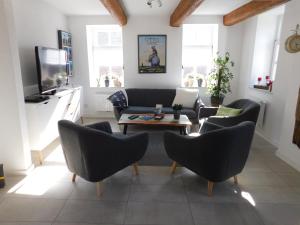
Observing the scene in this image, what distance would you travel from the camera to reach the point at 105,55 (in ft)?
17.9

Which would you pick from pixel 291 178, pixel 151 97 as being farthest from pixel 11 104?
pixel 291 178

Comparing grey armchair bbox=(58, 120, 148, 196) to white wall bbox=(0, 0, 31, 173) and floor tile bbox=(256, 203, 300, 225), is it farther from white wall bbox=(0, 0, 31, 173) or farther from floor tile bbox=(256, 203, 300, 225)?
floor tile bbox=(256, 203, 300, 225)

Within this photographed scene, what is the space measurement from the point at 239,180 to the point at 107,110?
145 inches

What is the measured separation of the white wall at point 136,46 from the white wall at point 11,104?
2.84 m

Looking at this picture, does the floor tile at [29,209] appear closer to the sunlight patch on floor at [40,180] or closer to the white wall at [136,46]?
the sunlight patch on floor at [40,180]

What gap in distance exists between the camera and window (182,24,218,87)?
17.2 ft

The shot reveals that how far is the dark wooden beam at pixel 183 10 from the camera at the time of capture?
130 inches

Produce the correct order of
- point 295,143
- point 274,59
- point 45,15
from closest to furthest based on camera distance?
point 295,143 < point 45,15 < point 274,59

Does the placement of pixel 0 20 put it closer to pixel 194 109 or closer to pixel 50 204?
pixel 50 204

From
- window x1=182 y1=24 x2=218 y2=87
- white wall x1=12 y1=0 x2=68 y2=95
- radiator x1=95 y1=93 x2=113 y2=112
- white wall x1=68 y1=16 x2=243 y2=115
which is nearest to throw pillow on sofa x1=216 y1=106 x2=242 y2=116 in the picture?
white wall x1=68 y1=16 x2=243 y2=115

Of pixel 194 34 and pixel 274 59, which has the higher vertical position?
pixel 194 34

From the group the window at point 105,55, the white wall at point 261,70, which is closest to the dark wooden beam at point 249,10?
the white wall at point 261,70

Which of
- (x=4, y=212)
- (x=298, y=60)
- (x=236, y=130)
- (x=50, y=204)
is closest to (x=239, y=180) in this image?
(x=236, y=130)

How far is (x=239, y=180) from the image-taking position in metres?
2.61
